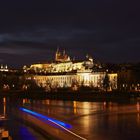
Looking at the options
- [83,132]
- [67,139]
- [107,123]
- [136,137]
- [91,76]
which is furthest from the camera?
[91,76]

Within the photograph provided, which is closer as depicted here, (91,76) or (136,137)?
(136,137)

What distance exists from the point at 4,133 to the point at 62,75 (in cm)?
15881

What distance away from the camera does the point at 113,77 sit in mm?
144500

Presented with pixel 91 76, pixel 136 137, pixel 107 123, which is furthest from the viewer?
pixel 91 76

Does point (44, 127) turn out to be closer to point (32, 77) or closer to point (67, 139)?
point (67, 139)

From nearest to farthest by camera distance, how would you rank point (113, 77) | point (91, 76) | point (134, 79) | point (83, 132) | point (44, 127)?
point (83, 132) → point (44, 127) → point (134, 79) → point (113, 77) → point (91, 76)

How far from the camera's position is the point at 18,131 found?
22953mm

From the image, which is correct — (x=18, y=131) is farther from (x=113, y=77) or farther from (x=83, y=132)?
(x=113, y=77)

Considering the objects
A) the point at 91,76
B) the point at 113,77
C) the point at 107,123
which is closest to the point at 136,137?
the point at 107,123

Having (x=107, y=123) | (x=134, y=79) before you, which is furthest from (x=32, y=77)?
(x=107, y=123)

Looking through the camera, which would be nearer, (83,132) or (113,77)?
(83,132)

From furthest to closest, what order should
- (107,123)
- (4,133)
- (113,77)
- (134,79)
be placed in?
(113,77) → (134,79) → (107,123) → (4,133)

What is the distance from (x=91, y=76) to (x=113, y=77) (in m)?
22.7

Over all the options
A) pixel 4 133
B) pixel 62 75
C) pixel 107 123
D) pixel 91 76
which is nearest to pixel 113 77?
pixel 91 76
